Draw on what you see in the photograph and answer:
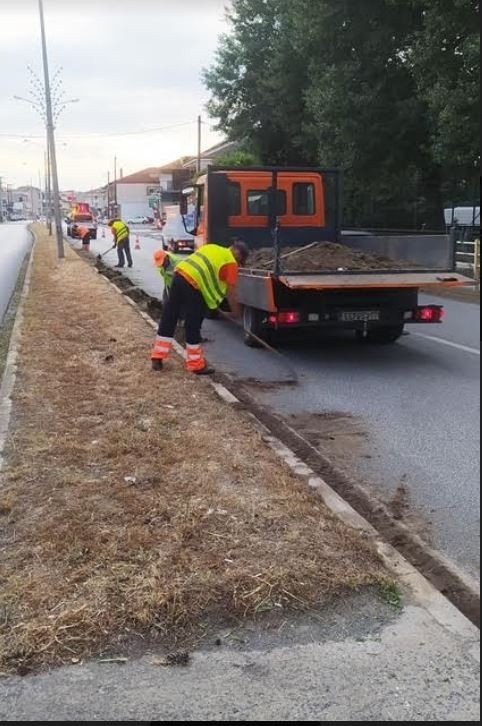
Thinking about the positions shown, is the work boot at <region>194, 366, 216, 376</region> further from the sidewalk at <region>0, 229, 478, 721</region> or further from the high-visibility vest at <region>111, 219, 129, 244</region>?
the high-visibility vest at <region>111, 219, 129, 244</region>

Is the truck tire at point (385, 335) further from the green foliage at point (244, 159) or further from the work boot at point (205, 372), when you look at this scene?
the green foliage at point (244, 159)

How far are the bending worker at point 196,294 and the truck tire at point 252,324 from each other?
115 cm

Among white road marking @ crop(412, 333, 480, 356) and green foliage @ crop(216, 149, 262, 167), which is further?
green foliage @ crop(216, 149, 262, 167)

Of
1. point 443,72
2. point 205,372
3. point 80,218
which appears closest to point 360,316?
point 205,372

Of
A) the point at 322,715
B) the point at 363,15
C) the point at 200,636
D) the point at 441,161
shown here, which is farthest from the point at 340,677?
the point at 363,15

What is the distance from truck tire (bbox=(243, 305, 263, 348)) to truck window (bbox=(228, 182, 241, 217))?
1847 mm

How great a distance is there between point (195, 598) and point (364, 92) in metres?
18.5

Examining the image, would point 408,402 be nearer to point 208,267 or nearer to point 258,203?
point 208,267

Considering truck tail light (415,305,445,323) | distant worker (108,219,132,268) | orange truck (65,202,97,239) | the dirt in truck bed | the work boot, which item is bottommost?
the work boot

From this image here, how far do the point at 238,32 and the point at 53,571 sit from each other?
2824 centimetres

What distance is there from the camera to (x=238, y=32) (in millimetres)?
28469

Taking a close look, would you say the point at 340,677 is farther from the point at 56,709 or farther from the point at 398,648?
the point at 56,709

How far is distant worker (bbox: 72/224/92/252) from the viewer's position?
3509 cm

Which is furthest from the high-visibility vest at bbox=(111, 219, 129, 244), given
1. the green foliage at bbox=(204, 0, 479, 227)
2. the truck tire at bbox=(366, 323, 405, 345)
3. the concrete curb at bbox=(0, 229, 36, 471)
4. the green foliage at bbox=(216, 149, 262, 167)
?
the truck tire at bbox=(366, 323, 405, 345)
